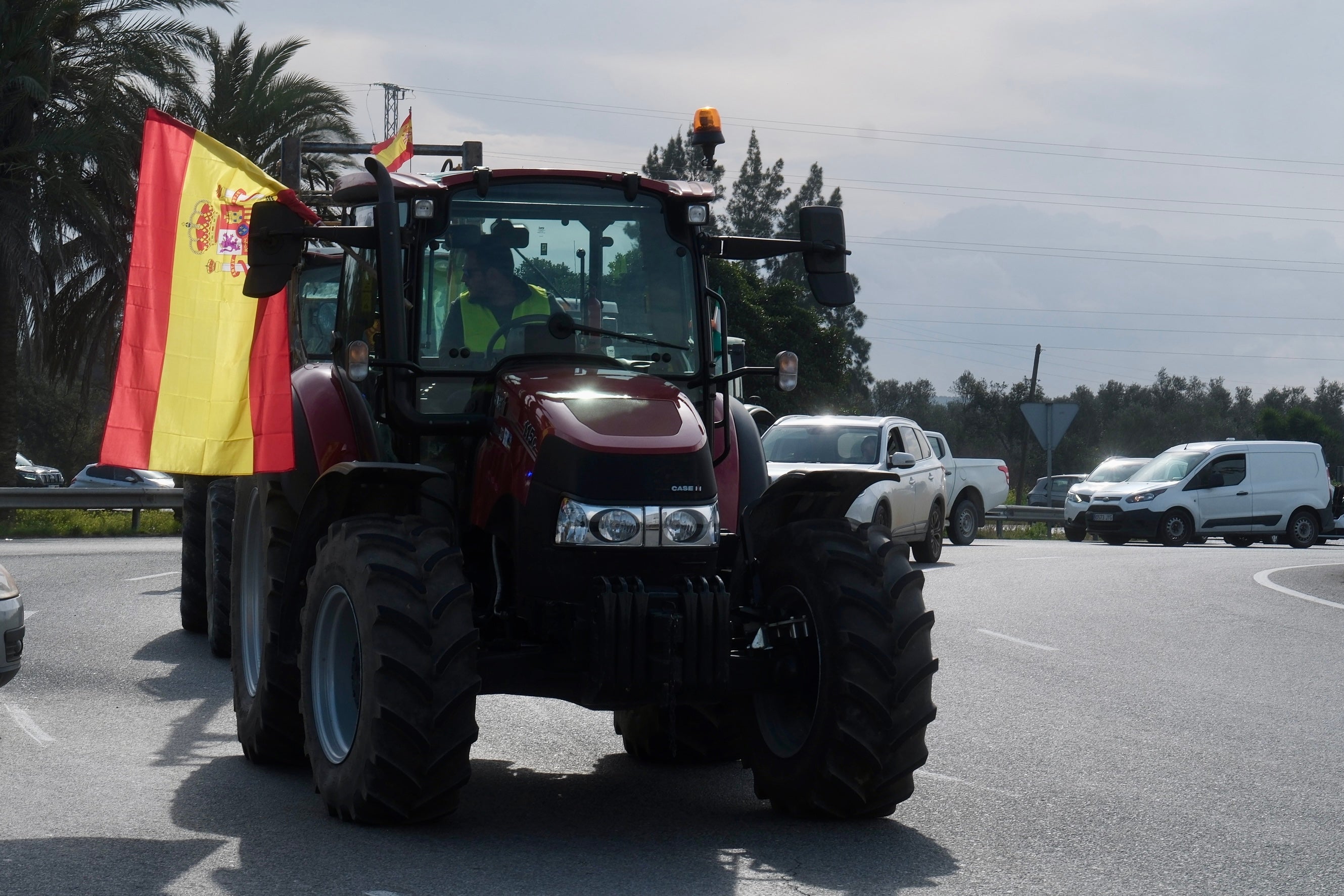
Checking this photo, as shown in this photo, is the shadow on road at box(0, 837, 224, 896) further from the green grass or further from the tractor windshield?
the green grass

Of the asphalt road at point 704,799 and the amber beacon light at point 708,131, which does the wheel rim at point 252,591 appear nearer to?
the asphalt road at point 704,799

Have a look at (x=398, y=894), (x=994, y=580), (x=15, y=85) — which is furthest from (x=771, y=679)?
(x=15, y=85)

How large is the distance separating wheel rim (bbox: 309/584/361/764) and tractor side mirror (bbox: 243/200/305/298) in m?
1.27

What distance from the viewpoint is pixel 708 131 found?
26.2 feet

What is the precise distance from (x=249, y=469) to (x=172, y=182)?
4.85 ft

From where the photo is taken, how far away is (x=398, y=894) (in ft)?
17.3

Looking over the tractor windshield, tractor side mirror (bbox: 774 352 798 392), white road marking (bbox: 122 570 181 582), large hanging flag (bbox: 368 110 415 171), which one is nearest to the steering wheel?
the tractor windshield

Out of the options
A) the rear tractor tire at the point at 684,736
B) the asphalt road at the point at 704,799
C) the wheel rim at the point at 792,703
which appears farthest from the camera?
the rear tractor tire at the point at 684,736

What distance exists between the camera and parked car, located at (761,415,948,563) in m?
20.8

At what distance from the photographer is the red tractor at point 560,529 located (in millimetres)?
5988

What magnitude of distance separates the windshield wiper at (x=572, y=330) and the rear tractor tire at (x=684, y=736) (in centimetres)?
185

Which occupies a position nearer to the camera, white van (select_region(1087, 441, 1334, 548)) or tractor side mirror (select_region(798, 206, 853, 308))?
tractor side mirror (select_region(798, 206, 853, 308))

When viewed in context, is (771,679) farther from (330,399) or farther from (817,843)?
(330,399)

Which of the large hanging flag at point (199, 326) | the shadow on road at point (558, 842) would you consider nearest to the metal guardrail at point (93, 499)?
the large hanging flag at point (199, 326)
